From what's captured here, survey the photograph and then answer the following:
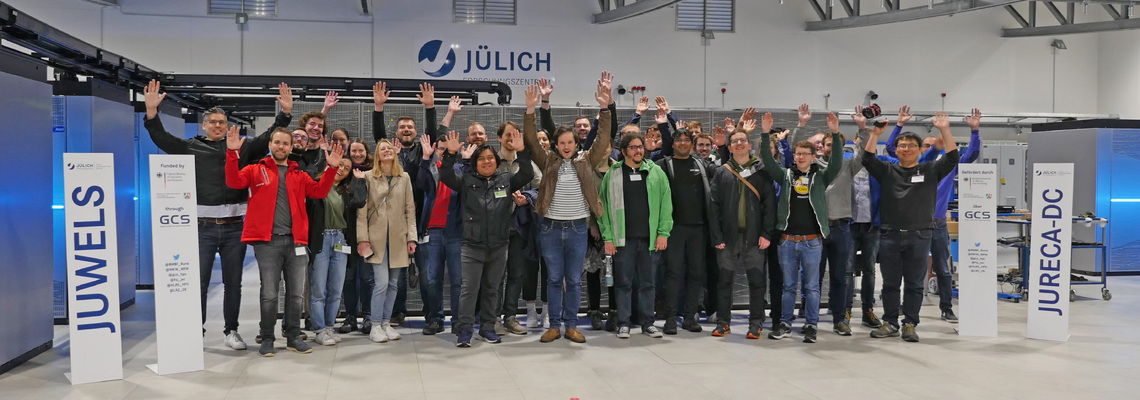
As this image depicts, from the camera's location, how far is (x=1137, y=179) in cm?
1005

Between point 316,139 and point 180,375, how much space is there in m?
1.79

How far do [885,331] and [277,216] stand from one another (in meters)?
4.32

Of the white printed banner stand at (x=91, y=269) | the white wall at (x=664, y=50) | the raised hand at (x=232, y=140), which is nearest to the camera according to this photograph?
the white printed banner stand at (x=91, y=269)

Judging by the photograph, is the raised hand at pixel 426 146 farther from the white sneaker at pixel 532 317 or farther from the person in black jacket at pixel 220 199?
the white sneaker at pixel 532 317

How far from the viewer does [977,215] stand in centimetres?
588

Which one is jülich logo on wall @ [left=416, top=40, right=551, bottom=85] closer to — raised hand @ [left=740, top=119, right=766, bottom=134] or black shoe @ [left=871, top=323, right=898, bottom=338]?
raised hand @ [left=740, top=119, right=766, bottom=134]

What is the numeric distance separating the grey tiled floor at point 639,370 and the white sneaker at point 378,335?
0.24ft

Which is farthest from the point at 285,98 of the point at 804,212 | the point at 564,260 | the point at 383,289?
the point at 804,212

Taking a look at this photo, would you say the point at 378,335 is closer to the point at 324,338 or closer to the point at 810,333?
the point at 324,338

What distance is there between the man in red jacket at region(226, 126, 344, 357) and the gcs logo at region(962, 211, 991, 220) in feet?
14.9

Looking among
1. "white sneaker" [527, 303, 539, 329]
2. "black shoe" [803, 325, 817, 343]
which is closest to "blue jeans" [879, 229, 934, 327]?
"black shoe" [803, 325, 817, 343]

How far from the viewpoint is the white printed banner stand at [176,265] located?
4.62 m

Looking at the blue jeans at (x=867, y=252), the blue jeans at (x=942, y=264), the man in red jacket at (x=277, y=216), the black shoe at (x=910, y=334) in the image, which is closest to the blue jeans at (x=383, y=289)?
the man in red jacket at (x=277, y=216)

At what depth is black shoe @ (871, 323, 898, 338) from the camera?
19.0ft
